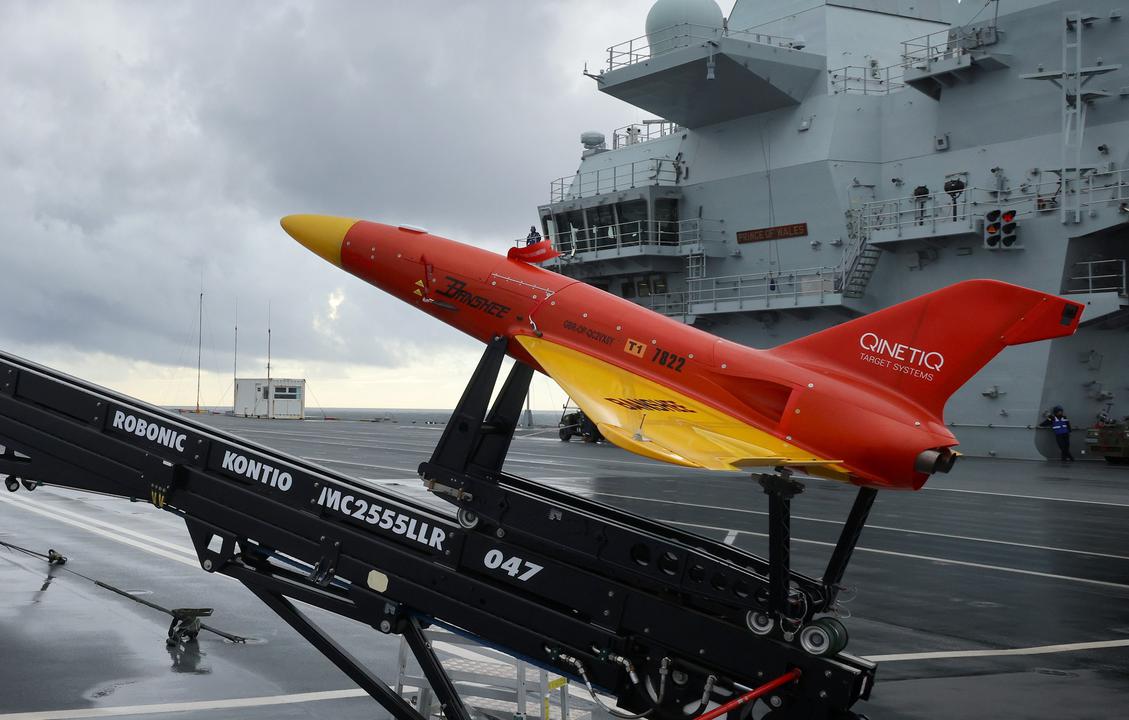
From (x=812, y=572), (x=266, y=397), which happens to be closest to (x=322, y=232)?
(x=812, y=572)

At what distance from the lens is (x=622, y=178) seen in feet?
162

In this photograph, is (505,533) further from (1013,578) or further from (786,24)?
(786,24)

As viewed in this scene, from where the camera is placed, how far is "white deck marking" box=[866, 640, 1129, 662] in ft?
32.1

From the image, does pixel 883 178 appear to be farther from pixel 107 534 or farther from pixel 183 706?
pixel 183 706

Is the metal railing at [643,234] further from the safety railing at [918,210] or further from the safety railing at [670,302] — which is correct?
the safety railing at [918,210]

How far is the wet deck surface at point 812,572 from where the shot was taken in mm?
8039

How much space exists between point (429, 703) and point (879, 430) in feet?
13.1

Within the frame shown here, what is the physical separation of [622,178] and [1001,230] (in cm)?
1972

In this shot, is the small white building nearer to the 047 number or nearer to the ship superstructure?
the ship superstructure

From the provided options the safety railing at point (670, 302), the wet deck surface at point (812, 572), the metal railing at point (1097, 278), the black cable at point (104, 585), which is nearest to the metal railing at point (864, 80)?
the metal railing at point (1097, 278)

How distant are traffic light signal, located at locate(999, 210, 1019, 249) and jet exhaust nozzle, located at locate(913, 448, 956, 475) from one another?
1154 inches

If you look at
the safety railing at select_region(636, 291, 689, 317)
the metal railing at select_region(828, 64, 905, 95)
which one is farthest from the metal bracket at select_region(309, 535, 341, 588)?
the safety railing at select_region(636, 291, 689, 317)

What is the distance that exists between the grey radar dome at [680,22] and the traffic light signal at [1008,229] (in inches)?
536

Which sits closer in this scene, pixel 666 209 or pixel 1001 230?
pixel 1001 230
